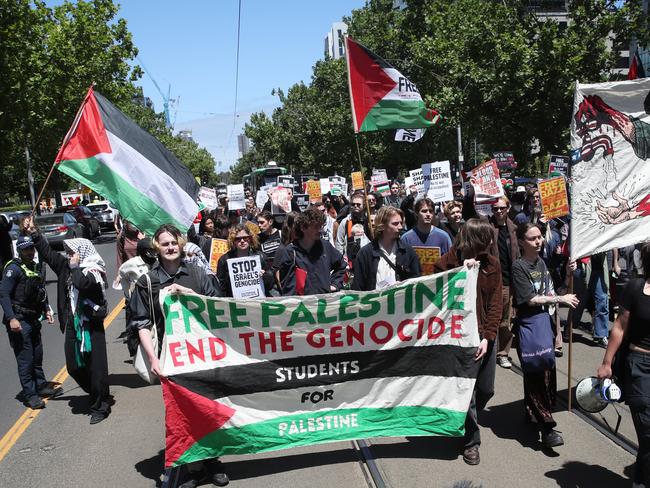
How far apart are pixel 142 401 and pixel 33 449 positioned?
132 cm

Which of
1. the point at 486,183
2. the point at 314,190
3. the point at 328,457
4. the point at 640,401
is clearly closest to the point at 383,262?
the point at 328,457

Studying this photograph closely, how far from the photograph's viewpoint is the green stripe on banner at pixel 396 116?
25.1 ft

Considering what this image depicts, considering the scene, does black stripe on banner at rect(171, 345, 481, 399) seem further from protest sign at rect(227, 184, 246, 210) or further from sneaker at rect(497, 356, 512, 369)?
protest sign at rect(227, 184, 246, 210)

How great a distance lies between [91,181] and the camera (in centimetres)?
557

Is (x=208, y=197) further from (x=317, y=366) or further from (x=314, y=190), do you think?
(x=317, y=366)

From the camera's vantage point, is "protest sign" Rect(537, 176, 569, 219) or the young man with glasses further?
"protest sign" Rect(537, 176, 569, 219)

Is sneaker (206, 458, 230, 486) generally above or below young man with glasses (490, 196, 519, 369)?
below

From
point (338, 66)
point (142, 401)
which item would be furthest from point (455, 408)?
point (338, 66)

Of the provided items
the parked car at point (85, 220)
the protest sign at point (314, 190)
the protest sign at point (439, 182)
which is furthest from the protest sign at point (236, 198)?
the parked car at point (85, 220)

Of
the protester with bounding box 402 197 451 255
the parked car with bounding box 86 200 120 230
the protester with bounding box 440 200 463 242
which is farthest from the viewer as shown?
the parked car with bounding box 86 200 120 230

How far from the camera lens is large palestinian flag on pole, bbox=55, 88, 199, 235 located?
559 cm

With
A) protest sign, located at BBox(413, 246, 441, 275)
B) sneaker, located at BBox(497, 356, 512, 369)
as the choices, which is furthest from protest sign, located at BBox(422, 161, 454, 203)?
Result: protest sign, located at BBox(413, 246, 441, 275)

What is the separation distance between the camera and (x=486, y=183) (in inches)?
398

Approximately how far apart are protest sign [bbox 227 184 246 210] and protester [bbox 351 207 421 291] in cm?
1105
